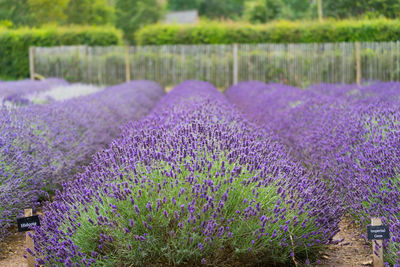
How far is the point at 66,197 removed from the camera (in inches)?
127

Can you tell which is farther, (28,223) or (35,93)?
(35,93)

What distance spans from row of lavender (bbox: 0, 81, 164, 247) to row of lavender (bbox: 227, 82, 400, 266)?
7.93 feet

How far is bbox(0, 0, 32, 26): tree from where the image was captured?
94.8ft

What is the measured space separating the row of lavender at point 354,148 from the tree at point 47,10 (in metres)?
25.8

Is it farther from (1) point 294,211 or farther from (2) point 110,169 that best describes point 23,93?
(1) point 294,211

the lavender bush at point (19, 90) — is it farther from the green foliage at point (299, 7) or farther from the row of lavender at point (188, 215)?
the green foliage at point (299, 7)

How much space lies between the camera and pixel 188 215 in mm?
2805

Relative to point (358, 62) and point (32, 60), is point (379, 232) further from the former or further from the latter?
point (32, 60)

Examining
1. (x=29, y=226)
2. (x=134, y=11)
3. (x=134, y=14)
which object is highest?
(x=134, y=11)

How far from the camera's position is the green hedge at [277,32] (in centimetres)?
1584

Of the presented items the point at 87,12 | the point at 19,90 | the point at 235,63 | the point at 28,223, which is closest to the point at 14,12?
the point at 87,12

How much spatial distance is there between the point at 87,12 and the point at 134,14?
374 centimetres

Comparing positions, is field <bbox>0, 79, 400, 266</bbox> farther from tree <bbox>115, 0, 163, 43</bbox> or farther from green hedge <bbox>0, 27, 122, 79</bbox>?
tree <bbox>115, 0, 163, 43</bbox>

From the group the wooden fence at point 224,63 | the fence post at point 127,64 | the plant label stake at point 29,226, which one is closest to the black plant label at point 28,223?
the plant label stake at point 29,226
